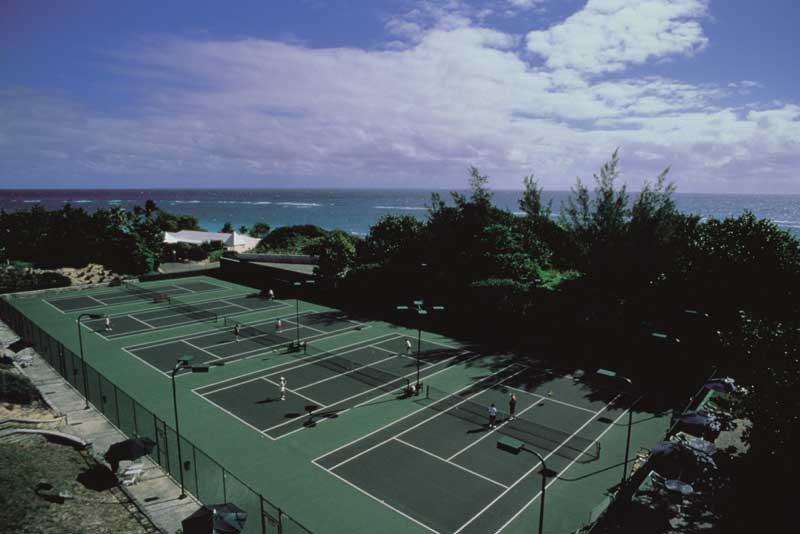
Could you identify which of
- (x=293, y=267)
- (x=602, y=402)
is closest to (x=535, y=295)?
(x=602, y=402)

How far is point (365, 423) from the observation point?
2525 cm

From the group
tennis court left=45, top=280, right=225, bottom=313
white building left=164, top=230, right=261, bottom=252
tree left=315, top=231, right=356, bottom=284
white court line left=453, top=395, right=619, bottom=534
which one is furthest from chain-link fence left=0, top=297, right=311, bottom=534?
white building left=164, top=230, right=261, bottom=252

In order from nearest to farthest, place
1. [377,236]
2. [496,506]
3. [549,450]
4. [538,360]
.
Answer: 1. [496,506]
2. [549,450]
3. [538,360]
4. [377,236]

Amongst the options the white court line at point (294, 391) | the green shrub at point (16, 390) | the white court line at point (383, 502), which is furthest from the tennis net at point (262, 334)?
the white court line at point (383, 502)

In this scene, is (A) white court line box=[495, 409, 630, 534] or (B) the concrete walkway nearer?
(B) the concrete walkway

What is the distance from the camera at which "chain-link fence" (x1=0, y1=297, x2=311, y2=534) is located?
54.1 feet

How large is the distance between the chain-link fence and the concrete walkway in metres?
0.37

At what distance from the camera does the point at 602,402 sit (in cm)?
2869

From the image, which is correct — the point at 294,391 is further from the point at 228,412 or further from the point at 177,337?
the point at 177,337

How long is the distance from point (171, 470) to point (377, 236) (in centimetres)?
3759

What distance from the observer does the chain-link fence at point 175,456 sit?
54.1 ft

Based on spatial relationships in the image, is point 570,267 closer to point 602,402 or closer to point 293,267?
point 602,402

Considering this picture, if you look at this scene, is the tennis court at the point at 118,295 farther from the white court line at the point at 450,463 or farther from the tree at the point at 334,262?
the white court line at the point at 450,463

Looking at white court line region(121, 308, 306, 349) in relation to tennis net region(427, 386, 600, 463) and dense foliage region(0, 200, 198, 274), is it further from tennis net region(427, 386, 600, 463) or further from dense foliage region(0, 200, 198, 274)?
dense foliage region(0, 200, 198, 274)
